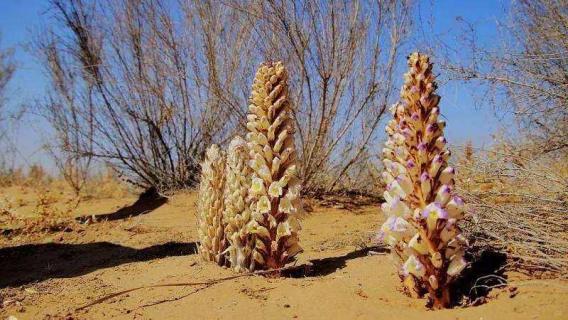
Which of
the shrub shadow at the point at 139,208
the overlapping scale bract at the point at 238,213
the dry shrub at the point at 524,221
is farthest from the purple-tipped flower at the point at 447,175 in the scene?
the shrub shadow at the point at 139,208

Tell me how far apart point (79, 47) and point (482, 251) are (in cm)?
731

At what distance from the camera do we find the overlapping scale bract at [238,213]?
4.04 meters

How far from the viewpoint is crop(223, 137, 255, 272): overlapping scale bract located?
13.3 ft

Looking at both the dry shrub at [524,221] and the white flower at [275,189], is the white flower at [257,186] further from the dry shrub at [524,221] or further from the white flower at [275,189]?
the dry shrub at [524,221]

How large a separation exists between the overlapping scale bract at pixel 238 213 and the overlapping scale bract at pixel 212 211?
0.60ft

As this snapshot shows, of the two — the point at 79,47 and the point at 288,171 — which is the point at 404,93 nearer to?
the point at 288,171

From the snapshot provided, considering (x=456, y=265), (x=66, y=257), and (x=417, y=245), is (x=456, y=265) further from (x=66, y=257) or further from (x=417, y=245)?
(x=66, y=257)

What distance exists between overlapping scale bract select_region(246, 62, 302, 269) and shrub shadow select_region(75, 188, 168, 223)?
4.09m

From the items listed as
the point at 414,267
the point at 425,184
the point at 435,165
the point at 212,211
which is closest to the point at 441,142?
the point at 435,165

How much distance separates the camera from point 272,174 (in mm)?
3924

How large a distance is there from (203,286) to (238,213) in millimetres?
614

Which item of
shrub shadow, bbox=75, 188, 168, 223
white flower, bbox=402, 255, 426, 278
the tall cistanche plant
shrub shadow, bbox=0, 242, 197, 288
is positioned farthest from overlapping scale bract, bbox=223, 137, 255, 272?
shrub shadow, bbox=75, 188, 168, 223

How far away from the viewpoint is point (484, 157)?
452 centimetres

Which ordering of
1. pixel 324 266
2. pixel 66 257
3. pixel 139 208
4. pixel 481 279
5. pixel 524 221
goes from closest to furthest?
pixel 481 279 < pixel 524 221 < pixel 324 266 < pixel 66 257 < pixel 139 208
